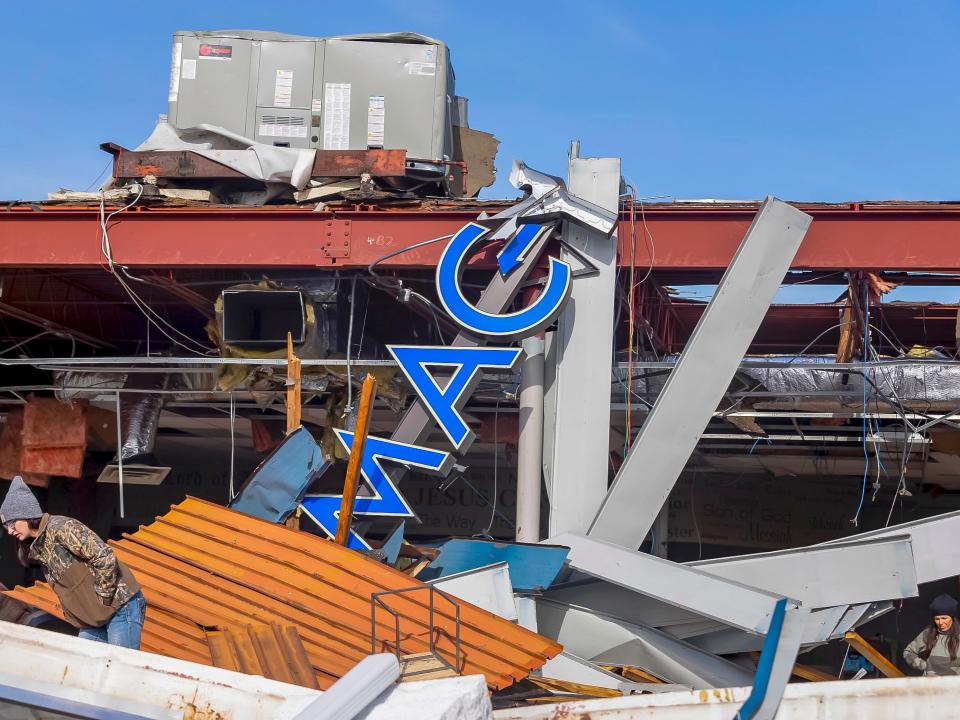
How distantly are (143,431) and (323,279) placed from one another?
4.29m

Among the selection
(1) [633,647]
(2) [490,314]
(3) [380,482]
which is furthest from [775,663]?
(3) [380,482]

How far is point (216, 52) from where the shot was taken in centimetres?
1549

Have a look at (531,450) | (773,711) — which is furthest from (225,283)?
(773,711)

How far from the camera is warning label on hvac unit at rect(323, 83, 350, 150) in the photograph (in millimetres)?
15141

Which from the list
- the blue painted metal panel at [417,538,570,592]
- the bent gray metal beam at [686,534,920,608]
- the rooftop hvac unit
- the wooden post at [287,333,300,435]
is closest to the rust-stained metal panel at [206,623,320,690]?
the blue painted metal panel at [417,538,570,592]

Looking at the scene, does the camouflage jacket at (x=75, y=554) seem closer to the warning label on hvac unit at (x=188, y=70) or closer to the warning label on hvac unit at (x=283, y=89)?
the warning label on hvac unit at (x=283, y=89)

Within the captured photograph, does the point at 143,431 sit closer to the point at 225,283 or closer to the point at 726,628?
the point at 225,283

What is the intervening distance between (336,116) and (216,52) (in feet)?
6.48

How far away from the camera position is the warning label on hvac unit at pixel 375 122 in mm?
15133

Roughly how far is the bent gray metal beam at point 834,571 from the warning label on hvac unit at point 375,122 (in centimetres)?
734

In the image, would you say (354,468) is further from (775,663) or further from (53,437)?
(53,437)

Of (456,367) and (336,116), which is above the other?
(336,116)

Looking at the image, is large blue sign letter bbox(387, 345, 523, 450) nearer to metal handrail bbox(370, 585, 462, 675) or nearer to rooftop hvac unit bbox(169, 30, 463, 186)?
metal handrail bbox(370, 585, 462, 675)

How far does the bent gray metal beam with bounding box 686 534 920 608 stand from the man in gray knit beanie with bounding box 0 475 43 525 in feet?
20.6
